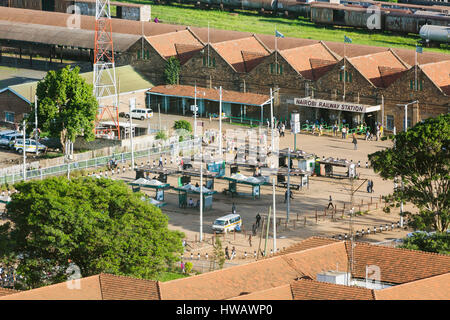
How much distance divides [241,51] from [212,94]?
7.14 metres

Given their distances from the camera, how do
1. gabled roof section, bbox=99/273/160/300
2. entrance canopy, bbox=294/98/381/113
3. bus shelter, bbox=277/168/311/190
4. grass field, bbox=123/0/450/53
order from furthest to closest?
1. grass field, bbox=123/0/450/53
2. entrance canopy, bbox=294/98/381/113
3. bus shelter, bbox=277/168/311/190
4. gabled roof section, bbox=99/273/160/300

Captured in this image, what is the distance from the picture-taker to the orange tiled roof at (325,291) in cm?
4344

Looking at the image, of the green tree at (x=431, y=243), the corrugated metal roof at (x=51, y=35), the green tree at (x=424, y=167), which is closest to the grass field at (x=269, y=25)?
the corrugated metal roof at (x=51, y=35)

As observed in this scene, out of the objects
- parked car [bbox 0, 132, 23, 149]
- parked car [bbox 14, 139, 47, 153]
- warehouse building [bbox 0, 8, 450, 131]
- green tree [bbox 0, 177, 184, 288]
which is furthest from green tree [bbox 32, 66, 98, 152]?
green tree [bbox 0, 177, 184, 288]

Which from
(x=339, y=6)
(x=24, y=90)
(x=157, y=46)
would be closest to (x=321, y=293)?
(x=24, y=90)

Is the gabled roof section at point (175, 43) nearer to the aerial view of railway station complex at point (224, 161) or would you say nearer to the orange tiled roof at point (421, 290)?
the aerial view of railway station complex at point (224, 161)

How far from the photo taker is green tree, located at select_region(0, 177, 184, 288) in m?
55.1

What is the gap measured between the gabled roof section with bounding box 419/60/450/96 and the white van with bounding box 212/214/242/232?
111 ft

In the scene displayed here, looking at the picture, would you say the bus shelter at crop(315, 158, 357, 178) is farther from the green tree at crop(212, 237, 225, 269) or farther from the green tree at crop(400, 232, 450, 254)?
the green tree at crop(400, 232, 450, 254)

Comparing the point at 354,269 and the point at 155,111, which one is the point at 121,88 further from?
the point at 354,269

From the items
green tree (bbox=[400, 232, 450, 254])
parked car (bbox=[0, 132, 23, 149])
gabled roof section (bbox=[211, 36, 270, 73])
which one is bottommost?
green tree (bbox=[400, 232, 450, 254])

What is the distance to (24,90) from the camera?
10188 centimetres

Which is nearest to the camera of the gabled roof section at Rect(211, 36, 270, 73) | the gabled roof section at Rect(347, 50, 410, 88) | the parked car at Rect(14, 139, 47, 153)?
the parked car at Rect(14, 139, 47, 153)

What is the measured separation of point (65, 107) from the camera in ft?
299
